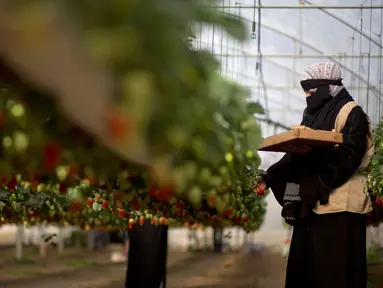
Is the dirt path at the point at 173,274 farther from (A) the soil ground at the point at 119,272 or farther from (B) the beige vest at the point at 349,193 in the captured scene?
(B) the beige vest at the point at 349,193

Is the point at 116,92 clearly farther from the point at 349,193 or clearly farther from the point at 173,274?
the point at 173,274

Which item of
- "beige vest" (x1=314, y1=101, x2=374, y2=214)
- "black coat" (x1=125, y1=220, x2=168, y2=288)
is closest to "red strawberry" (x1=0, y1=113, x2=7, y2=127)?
"beige vest" (x1=314, y1=101, x2=374, y2=214)

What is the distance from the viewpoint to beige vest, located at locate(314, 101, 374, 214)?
358cm

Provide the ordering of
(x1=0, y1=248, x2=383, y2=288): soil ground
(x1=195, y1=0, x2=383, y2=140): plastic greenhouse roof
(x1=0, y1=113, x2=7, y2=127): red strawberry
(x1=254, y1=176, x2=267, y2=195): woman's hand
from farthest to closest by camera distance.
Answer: (x1=195, y1=0, x2=383, y2=140): plastic greenhouse roof, (x1=0, y1=248, x2=383, y2=288): soil ground, (x1=254, y1=176, x2=267, y2=195): woman's hand, (x1=0, y1=113, x2=7, y2=127): red strawberry

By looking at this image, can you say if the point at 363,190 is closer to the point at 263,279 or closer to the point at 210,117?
the point at 210,117

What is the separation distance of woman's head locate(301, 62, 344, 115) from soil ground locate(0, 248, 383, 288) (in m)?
5.19

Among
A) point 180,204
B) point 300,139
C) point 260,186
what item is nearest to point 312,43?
point 260,186

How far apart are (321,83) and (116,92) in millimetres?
2774

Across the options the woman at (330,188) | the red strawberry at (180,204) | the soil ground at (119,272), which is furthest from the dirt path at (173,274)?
the red strawberry at (180,204)

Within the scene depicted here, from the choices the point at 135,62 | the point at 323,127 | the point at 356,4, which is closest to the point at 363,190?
the point at 323,127

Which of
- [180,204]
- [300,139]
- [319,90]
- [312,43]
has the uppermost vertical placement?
[312,43]

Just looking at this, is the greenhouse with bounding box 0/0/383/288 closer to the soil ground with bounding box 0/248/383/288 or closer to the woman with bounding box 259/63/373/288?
the woman with bounding box 259/63/373/288

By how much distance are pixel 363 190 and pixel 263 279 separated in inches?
297

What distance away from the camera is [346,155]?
3.51 metres
